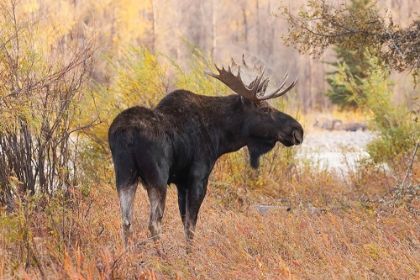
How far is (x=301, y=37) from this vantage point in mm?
8289

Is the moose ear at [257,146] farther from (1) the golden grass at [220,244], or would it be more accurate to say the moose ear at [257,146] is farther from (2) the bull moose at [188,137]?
(1) the golden grass at [220,244]

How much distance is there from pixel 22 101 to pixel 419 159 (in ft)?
24.3

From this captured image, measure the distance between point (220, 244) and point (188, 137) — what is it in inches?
41.9

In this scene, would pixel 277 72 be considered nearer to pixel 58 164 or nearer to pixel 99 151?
pixel 99 151

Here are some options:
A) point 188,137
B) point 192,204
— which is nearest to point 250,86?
point 188,137

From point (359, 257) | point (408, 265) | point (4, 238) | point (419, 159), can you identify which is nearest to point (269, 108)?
point (359, 257)

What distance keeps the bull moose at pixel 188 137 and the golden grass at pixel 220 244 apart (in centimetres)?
39

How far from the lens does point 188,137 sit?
6.38 m

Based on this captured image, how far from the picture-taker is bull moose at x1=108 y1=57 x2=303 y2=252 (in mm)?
5707

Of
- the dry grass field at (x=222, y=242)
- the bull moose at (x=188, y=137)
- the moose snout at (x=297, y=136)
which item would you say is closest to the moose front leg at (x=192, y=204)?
the bull moose at (x=188, y=137)

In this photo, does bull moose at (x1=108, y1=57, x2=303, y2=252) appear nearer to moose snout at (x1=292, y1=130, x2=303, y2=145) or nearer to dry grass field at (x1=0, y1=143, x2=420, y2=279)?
moose snout at (x1=292, y1=130, x2=303, y2=145)

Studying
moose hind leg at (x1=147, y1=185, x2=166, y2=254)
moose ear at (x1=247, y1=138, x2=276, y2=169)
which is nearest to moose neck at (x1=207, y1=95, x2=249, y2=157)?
moose ear at (x1=247, y1=138, x2=276, y2=169)

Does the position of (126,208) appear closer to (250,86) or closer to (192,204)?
(192,204)

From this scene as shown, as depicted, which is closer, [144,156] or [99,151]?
[144,156]
